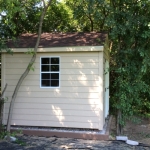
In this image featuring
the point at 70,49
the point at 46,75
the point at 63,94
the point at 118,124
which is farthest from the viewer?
the point at 118,124

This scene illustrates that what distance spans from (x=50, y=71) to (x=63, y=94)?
76cm

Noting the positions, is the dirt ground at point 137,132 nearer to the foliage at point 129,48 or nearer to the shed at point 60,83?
the foliage at point 129,48

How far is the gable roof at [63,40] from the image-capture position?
630 cm

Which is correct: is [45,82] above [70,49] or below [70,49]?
below

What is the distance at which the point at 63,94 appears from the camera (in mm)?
6375

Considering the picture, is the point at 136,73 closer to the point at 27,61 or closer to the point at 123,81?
the point at 123,81

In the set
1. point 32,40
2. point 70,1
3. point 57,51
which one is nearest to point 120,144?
point 57,51

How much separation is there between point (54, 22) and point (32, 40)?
571 centimetres

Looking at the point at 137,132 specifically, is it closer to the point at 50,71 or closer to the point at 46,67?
the point at 50,71

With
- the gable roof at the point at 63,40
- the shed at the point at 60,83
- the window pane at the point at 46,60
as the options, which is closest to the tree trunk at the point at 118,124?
the shed at the point at 60,83

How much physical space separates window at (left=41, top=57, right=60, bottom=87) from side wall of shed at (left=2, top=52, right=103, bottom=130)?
4.7 inches

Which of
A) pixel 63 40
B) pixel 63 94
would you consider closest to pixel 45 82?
pixel 63 94

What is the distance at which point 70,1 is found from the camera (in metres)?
10.3

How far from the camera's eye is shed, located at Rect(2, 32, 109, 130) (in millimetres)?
→ 6199
